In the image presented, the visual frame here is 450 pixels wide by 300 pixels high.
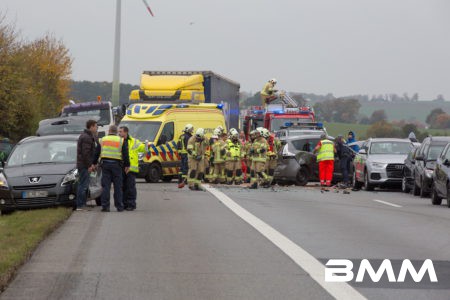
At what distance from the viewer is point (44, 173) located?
66.5 ft

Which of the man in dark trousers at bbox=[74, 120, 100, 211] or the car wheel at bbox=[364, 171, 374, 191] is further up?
the man in dark trousers at bbox=[74, 120, 100, 211]

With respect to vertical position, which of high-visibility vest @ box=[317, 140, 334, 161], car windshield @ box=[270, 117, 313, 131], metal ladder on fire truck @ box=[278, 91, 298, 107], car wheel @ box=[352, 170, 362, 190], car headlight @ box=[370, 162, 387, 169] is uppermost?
metal ladder on fire truck @ box=[278, 91, 298, 107]

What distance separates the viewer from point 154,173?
33000 millimetres

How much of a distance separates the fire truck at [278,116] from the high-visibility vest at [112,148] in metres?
22.7

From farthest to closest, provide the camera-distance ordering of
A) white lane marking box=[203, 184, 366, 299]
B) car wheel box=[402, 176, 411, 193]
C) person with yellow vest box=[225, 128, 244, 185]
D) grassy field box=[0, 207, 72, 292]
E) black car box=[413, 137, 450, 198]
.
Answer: person with yellow vest box=[225, 128, 244, 185] < car wheel box=[402, 176, 411, 193] < black car box=[413, 137, 450, 198] < grassy field box=[0, 207, 72, 292] < white lane marking box=[203, 184, 366, 299]

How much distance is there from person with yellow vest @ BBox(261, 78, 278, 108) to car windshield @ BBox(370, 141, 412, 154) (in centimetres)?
1462

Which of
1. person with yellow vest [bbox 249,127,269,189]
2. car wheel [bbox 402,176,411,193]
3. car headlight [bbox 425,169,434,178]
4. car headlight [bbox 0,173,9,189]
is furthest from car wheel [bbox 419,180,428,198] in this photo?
car headlight [bbox 0,173,9,189]

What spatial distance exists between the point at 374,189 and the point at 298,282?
22.9m

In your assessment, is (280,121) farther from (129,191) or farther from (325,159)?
(129,191)

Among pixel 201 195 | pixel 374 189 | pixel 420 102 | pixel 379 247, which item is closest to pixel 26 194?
pixel 201 195

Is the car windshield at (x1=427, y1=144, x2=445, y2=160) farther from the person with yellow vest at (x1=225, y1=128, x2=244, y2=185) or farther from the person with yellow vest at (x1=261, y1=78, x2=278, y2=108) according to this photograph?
the person with yellow vest at (x1=261, y1=78, x2=278, y2=108)

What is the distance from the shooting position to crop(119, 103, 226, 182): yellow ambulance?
33000 mm

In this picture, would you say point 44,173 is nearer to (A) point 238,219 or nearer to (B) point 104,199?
(B) point 104,199

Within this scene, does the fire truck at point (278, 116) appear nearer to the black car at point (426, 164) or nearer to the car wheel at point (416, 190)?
the car wheel at point (416, 190)
